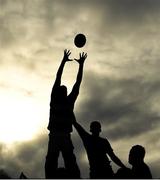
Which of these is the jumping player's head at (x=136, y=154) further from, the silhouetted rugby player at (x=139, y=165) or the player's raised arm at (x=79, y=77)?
the player's raised arm at (x=79, y=77)

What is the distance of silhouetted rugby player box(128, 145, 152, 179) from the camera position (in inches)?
575

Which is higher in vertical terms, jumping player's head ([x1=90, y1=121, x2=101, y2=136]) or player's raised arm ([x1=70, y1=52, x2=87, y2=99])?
player's raised arm ([x1=70, y1=52, x2=87, y2=99])

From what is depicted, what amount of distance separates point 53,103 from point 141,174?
10.1ft

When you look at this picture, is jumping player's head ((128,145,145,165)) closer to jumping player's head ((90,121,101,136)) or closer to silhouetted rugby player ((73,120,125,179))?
silhouetted rugby player ((73,120,125,179))

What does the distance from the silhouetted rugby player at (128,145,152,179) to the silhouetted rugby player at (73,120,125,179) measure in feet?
4.50

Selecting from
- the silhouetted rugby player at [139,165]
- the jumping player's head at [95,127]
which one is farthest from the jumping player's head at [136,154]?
the jumping player's head at [95,127]

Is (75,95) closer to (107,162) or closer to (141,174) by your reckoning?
(107,162)

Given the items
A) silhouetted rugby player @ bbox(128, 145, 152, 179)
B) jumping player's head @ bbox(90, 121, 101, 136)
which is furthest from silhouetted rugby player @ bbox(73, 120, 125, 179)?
silhouetted rugby player @ bbox(128, 145, 152, 179)

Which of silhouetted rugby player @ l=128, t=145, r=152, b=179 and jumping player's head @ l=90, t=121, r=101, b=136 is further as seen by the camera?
jumping player's head @ l=90, t=121, r=101, b=136

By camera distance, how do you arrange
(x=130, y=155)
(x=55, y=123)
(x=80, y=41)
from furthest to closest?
(x=80, y=41) → (x=55, y=123) → (x=130, y=155)

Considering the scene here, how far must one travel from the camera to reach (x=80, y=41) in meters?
19.4

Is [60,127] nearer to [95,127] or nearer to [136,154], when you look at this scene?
[95,127]

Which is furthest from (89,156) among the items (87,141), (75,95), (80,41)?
(80,41)

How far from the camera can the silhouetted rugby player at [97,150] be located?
16125 millimetres
